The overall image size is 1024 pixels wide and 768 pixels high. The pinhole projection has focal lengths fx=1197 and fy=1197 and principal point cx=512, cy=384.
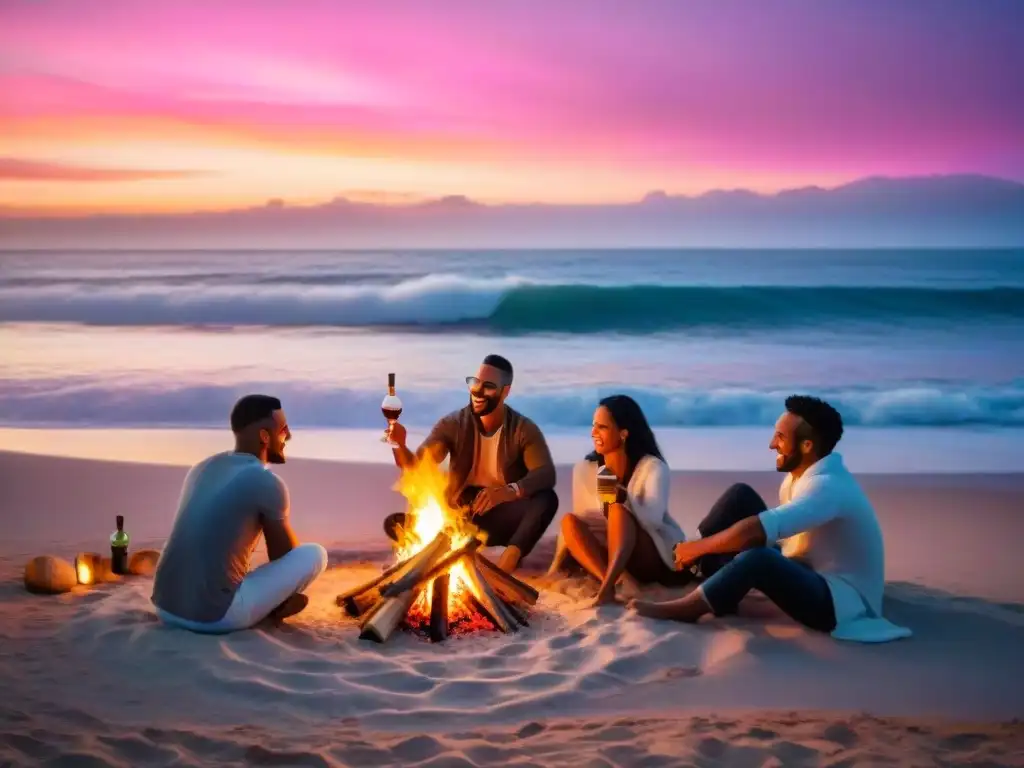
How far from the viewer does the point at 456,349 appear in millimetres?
21484

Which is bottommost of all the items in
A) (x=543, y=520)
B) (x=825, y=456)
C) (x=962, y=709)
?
(x=962, y=709)

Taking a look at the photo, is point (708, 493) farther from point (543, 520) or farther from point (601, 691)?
point (601, 691)

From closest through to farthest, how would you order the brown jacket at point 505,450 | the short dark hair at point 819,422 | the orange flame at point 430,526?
the short dark hair at point 819,422, the orange flame at point 430,526, the brown jacket at point 505,450

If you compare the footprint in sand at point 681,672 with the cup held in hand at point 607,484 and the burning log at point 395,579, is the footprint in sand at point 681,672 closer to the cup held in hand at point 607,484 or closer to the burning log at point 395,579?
the cup held in hand at point 607,484

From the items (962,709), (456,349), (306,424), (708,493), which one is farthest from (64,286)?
(962,709)

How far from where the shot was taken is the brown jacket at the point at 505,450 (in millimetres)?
6613

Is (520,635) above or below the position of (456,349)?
below

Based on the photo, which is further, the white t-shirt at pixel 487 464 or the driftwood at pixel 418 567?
the white t-shirt at pixel 487 464

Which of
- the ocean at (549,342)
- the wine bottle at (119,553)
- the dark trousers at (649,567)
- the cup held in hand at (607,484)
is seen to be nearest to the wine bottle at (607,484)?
the cup held in hand at (607,484)

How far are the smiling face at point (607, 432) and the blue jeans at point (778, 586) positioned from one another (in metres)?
0.84

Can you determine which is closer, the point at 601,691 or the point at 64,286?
the point at 601,691

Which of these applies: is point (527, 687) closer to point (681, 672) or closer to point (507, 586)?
point (681, 672)

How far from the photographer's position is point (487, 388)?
648cm

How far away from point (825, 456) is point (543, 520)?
182 cm
